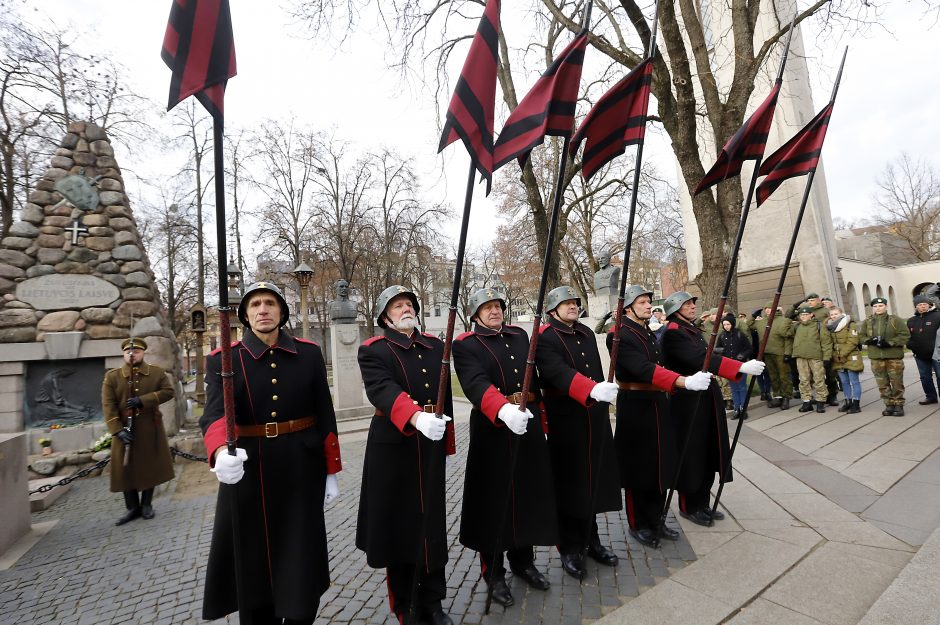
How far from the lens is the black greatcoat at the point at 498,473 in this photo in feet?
10.8

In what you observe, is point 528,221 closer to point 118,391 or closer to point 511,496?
point 118,391

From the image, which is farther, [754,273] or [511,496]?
[754,273]

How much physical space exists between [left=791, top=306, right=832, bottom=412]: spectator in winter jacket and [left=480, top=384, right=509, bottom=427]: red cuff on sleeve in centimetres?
839

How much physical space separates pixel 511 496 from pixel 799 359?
27.3 ft

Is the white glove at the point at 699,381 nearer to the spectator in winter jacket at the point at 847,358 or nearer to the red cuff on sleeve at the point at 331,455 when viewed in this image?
the red cuff on sleeve at the point at 331,455

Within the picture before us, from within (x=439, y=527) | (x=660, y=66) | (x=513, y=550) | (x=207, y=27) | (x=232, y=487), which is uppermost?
(x=660, y=66)

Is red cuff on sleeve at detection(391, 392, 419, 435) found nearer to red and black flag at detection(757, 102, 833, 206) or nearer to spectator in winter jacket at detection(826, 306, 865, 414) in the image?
red and black flag at detection(757, 102, 833, 206)

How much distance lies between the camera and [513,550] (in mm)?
3496

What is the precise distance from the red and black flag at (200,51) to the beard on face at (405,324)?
1594mm

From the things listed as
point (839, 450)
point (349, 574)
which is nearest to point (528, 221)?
point (839, 450)

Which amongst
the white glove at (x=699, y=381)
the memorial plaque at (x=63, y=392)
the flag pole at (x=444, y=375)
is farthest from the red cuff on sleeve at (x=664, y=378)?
the memorial plaque at (x=63, y=392)

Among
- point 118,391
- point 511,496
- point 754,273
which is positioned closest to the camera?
point 511,496

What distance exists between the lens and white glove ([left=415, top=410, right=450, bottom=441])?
8.48 ft

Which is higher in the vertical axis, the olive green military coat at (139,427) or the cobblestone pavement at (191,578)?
the olive green military coat at (139,427)
